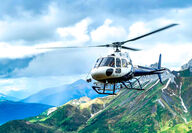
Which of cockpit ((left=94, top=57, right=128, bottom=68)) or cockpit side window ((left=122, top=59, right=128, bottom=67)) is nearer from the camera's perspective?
cockpit ((left=94, top=57, right=128, bottom=68))

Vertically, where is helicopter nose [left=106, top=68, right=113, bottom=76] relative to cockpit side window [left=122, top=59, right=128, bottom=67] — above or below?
below

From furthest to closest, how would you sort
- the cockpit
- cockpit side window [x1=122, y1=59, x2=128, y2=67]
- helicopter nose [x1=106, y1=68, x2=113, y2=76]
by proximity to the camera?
cockpit side window [x1=122, y1=59, x2=128, y2=67], the cockpit, helicopter nose [x1=106, y1=68, x2=113, y2=76]

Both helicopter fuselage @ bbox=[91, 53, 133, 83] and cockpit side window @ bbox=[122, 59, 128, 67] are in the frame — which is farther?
cockpit side window @ bbox=[122, 59, 128, 67]

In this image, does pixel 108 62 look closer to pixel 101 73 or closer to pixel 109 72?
pixel 109 72

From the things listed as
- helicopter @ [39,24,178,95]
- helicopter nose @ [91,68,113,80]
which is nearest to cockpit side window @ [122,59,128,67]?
helicopter @ [39,24,178,95]

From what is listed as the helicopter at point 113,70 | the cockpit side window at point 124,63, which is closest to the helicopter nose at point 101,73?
the helicopter at point 113,70

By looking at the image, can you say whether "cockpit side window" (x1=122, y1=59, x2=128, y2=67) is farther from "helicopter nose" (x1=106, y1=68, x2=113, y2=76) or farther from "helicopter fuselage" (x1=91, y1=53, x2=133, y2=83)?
"helicopter nose" (x1=106, y1=68, x2=113, y2=76)

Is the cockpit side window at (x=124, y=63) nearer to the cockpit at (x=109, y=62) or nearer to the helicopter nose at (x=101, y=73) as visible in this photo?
the cockpit at (x=109, y=62)

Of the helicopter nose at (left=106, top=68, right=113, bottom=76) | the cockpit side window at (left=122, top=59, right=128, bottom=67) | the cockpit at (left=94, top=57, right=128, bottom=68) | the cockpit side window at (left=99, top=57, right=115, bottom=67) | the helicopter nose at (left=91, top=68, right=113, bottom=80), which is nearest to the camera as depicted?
the helicopter nose at (left=91, top=68, right=113, bottom=80)

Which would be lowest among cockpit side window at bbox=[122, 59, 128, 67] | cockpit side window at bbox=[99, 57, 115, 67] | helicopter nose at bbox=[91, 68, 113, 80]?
helicopter nose at bbox=[91, 68, 113, 80]

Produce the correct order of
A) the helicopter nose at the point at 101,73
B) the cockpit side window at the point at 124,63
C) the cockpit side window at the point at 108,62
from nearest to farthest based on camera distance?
the helicopter nose at the point at 101,73 < the cockpit side window at the point at 108,62 < the cockpit side window at the point at 124,63

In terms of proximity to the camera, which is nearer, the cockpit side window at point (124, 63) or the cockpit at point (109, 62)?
the cockpit at point (109, 62)
